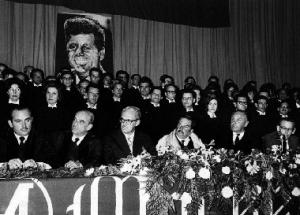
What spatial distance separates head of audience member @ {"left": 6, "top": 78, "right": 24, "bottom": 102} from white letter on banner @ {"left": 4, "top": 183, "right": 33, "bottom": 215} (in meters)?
3.51

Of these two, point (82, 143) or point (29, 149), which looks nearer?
point (29, 149)

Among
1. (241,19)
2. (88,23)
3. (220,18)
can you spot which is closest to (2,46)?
(88,23)

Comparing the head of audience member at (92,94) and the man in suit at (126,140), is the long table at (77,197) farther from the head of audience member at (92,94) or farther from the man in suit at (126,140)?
the head of audience member at (92,94)

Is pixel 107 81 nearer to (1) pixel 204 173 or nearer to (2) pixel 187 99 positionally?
(2) pixel 187 99

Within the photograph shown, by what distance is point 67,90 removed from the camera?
8.01 metres

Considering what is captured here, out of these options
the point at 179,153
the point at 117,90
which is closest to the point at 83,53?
the point at 117,90

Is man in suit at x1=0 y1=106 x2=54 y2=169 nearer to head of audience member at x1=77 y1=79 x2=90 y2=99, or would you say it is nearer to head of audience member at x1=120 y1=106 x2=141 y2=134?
head of audience member at x1=120 y1=106 x2=141 y2=134

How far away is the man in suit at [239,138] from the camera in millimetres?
6734

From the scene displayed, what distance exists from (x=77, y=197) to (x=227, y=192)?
125 cm

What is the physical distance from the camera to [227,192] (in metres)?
3.82

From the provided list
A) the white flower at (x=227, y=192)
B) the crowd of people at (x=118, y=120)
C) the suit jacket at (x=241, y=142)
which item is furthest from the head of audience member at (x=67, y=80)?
the white flower at (x=227, y=192)

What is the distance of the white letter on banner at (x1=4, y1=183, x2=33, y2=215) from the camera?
3.59m

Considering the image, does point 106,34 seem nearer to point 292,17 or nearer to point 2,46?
point 2,46

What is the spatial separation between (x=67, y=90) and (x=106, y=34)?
487 cm
